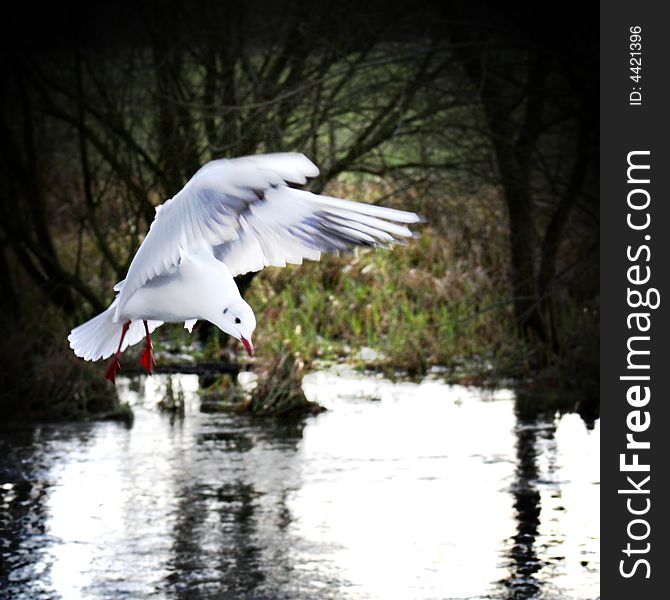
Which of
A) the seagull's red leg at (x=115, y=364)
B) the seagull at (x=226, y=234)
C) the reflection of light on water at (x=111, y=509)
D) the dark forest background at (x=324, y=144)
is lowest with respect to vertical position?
the reflection of light on water at (x=111, y=509)

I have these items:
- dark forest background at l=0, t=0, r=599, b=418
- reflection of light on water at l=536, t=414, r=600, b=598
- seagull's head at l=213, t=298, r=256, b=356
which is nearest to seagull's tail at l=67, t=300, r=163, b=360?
seagull's head at l=213, t=298, r=256, b=356

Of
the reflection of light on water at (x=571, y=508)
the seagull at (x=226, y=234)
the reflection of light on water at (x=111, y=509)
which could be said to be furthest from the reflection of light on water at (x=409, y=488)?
the seagull at (x=226, y=234)

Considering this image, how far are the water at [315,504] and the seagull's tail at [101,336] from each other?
1850mm

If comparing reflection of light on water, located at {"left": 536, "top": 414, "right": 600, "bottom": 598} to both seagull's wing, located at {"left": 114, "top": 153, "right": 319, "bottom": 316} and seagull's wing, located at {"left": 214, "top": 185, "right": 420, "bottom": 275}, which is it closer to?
seagull's wing, located at {"left": 214, "top": 185, "right": 420, "bottom": 275}

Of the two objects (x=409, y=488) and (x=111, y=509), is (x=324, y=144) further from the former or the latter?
(x=111, y=509)

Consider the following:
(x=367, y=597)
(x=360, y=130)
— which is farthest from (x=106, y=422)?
(x=367, y=597)

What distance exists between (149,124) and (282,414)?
321 centimetres

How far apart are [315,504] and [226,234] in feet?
14.8

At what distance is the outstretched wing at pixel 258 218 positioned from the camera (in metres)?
4.75

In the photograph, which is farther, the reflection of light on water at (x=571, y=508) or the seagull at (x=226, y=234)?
the reflection of light on water at (x=571, y=508)

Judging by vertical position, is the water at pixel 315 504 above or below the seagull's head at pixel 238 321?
below

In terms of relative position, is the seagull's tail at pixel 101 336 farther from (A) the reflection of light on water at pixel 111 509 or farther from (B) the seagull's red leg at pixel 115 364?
(A) the reflection of light on water at pixel 111 509

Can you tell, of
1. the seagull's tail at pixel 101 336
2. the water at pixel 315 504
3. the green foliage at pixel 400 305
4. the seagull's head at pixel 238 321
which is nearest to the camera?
the seagull's head at pixel 238 321

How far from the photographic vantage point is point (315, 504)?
9.14 m
